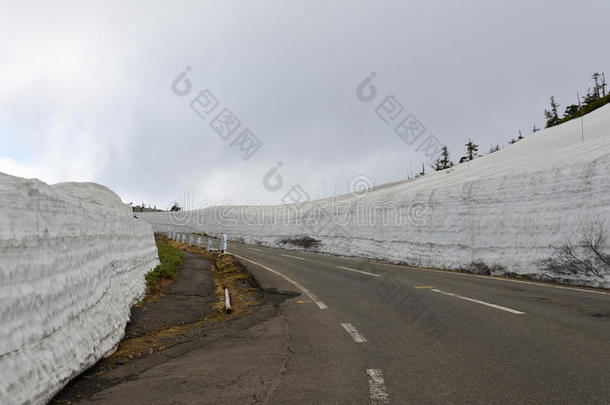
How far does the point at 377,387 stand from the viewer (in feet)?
12.8

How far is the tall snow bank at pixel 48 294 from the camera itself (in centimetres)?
344

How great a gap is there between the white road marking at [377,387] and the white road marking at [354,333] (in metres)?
1.32

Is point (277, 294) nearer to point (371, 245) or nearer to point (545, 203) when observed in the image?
point (545, 203)

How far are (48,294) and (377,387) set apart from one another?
369cm

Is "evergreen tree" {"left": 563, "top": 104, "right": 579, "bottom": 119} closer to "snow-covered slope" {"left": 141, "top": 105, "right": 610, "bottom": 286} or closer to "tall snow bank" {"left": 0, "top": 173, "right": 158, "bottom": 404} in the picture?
"snow-covered slope" {"left": 141, "top": 105, "right": 610, "bottom": 286}

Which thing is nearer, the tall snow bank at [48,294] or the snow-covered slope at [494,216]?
the tall snow bank at [48,294]

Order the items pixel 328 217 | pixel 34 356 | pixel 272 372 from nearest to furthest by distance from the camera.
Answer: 1. pixel 34 356
2. pixel 272 372
3. pixel 328 217

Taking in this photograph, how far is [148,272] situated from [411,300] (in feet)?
25.9

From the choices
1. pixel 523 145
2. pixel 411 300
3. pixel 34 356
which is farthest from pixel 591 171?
pixel 523 145

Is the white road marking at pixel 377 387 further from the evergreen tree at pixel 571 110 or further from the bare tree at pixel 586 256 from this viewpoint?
the evergreen tree at pixel 571 110

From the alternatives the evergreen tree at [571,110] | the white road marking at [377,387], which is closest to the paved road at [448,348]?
the white road marking at [377,387]

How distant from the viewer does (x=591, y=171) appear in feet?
47.1

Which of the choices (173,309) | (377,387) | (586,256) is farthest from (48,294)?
(586,256)

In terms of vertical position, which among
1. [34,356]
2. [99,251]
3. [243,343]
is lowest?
[243,343]
